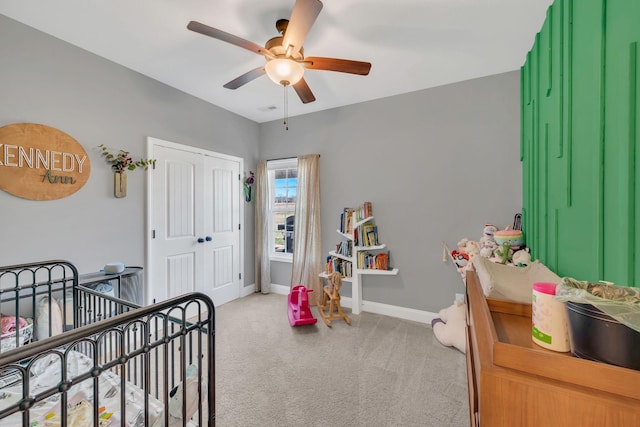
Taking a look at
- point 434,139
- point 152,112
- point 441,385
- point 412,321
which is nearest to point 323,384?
point 441,385

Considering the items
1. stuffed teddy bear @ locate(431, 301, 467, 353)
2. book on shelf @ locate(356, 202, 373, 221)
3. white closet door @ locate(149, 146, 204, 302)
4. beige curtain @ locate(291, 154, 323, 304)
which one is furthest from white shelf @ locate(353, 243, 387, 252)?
white closet door @ locate(149, 146, 204, 302)

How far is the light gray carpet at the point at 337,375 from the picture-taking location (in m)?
1.72

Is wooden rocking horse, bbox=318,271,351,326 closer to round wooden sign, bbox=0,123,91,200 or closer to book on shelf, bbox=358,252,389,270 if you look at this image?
book on shelf, bbox=358,252,389,270

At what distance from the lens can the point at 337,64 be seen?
195 centimetres

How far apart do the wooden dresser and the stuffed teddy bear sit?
200 cm

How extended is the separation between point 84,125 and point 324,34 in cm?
220

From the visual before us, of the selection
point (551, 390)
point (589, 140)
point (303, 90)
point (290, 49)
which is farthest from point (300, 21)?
point (551, 390)

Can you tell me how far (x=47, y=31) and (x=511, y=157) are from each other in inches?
164

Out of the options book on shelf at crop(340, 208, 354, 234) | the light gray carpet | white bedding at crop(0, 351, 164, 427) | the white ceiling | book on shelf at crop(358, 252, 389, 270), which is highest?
the white ceiling

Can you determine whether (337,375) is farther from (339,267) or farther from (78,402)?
(78,402)

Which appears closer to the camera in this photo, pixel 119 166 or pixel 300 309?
pixel 119 166

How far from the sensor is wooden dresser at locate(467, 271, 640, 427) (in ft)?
1.72

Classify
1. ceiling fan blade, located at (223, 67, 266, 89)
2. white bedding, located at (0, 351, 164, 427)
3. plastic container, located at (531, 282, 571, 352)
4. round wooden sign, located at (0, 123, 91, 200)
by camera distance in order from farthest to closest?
ceiling fan blade, located at (223, 67, 266, 89) < round wooden sign, located at (0, 123, 91, 200) < white bedding, located at (0, 351, 164, 427) < plastic container, located at (531, 282, 571, 352)

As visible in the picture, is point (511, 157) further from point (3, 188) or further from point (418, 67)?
point (3, 188)
